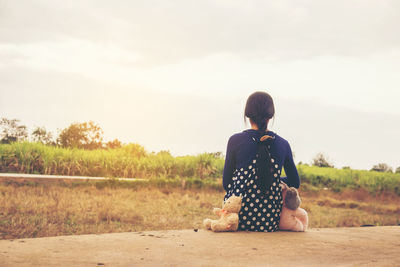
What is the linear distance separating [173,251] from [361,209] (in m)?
8.58

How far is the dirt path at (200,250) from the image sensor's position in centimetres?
218

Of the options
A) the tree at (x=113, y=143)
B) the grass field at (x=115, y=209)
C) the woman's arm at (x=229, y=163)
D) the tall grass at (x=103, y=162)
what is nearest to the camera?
the woman's arm at (x=229, y=163)

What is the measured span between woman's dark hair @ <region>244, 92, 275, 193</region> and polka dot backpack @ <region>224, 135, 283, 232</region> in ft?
0.13

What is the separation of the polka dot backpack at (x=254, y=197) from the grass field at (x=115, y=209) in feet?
8.01

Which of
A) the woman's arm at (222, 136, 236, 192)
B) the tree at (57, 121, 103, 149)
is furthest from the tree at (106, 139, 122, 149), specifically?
the woman's arm at (222, 136, 236, 192)

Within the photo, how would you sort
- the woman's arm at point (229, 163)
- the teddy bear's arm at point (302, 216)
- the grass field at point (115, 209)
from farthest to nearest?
the grass field at point (115, 209)
the teddy bear's arm at point (302, 216)
the woman's arm at point (229, 163)

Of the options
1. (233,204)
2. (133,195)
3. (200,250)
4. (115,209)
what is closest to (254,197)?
(233,204)

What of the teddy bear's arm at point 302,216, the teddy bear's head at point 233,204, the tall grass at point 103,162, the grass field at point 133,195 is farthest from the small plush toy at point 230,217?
the tall grass at point 103,162

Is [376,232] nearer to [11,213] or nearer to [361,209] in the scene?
[11,213]

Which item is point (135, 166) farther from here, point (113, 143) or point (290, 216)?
point (290, 216)

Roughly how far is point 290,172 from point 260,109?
2.11 feet

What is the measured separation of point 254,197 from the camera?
319 centimetres

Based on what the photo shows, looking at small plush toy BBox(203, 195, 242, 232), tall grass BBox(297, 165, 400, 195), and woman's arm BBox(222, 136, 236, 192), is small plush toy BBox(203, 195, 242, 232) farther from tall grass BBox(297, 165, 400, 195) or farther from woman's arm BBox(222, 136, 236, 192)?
tall grass BBox(297, 165, 400, 195)

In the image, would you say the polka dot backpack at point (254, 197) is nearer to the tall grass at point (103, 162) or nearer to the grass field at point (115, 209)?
the grass field at point (115, 209)
